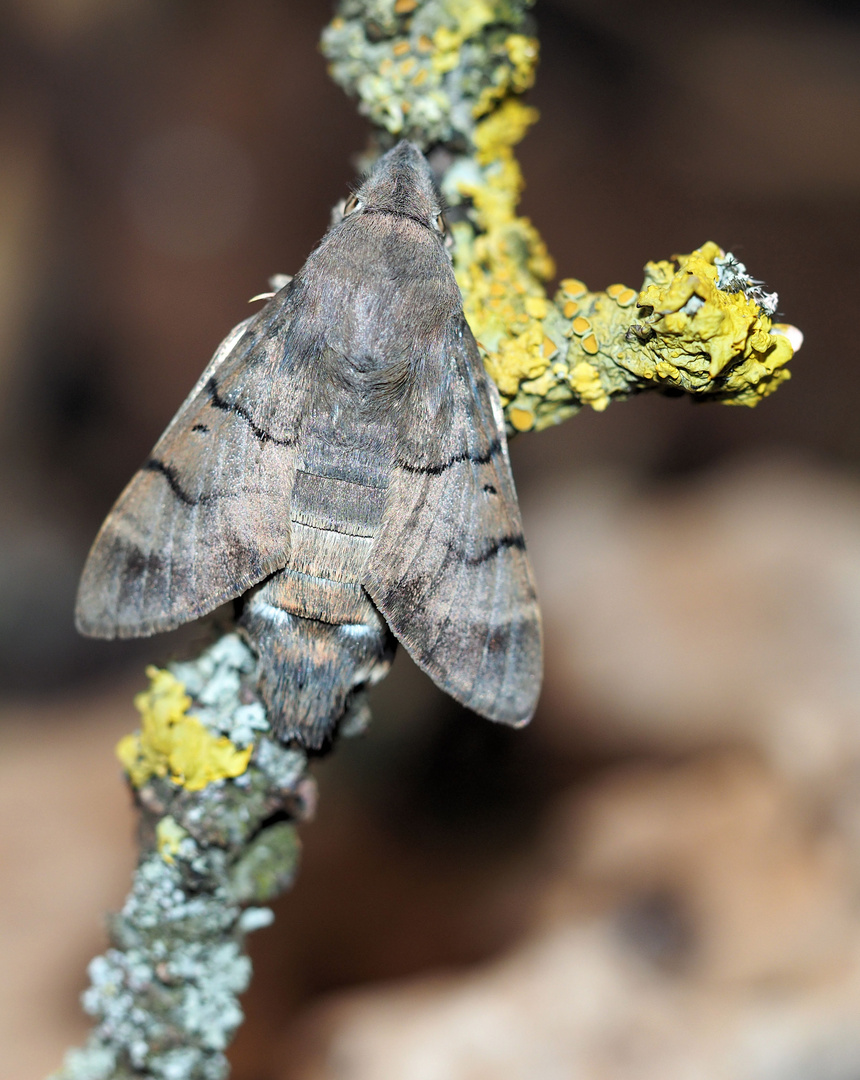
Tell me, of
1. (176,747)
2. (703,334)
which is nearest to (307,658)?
(176,747)

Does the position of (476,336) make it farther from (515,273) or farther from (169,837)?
(169,837)

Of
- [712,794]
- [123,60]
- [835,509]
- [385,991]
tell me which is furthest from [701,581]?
[123,60]

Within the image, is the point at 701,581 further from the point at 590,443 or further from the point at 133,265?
the point at 133,265

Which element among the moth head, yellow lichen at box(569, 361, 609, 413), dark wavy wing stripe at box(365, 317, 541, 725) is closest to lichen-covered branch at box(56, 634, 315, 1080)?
dark wavy wing stripe at box(365, 317, 541, 725)

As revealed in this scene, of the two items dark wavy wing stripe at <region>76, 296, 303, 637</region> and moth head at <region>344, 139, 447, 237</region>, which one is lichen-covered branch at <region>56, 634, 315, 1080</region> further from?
moth head at <region>344, 139, 447, 237</region>

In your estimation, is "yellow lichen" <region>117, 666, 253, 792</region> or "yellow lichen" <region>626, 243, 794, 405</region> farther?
"yellow lichen" <region>117, 666, 253, 792</region>

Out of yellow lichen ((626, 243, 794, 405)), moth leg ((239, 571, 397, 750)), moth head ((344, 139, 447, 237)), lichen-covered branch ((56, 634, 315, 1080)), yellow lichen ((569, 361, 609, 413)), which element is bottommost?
lichen-covered branch ((56, 634, 315, 1080))

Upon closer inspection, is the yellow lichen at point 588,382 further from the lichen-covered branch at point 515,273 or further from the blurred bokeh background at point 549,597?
the blurred bokeh background at point 549,597
